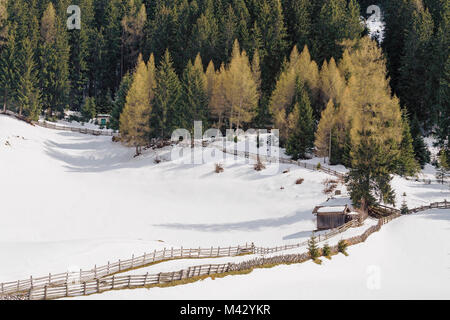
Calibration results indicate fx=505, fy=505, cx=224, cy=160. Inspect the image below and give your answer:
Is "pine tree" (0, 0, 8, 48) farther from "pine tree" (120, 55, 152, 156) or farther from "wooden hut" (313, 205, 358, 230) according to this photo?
"wooden hut" (313, 205, 358, 230)

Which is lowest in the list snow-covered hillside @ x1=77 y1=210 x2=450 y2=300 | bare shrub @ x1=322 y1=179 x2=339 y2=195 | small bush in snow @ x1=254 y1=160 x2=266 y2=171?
snow-covered hillside @ x1=77 y1=210 x2=450 y2=300

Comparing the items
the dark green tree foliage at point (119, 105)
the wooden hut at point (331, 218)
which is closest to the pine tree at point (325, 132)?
the wooden hut at point (331, 218)

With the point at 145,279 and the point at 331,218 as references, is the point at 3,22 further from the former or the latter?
the point at 145,279

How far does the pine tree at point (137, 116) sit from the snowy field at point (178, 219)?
108 inches

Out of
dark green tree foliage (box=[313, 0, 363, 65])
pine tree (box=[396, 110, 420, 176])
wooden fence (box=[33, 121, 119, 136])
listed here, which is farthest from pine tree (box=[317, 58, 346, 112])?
wooden fence (box=[33, 121, 119, 136])

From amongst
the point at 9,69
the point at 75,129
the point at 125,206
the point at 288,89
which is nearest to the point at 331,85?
the point at 288,89

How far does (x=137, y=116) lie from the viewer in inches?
2884

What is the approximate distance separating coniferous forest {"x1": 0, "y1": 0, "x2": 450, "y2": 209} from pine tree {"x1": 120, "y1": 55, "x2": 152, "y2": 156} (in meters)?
0.17

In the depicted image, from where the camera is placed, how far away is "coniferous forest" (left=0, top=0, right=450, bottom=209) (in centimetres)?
5097

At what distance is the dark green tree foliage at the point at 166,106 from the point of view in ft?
244
